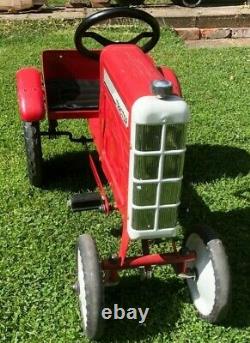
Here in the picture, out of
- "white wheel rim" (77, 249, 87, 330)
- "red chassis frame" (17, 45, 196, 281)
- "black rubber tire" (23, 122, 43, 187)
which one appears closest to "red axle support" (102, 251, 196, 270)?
"red chassis frame" (17, 45, 196, 281)

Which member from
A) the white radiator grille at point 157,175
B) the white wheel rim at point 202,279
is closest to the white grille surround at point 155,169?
the white radiator grille at point 157,175

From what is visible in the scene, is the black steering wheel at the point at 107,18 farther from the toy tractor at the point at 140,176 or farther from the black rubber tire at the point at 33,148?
the black rubber tire at the point at 33,148

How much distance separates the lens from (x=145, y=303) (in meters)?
2.53

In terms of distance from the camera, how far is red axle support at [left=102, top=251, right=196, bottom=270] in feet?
7.59

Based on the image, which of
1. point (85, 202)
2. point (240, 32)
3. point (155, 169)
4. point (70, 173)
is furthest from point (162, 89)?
point (240, 32)

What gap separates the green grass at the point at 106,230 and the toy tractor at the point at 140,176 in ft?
0.51

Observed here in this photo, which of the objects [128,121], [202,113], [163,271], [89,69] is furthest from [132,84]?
[202,113]

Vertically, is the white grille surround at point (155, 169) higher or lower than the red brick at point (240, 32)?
higher

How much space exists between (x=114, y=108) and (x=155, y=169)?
0.56 metres

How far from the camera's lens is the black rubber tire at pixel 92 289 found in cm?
Answer: 215

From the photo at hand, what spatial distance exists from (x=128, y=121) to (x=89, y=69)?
1.61 m

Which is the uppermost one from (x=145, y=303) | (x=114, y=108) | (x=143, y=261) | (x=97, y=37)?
(x=97, y=37)

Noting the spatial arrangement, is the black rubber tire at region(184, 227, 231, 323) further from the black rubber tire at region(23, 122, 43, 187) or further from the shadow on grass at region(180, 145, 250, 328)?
the black rubber tire at region(23, 122, 43, 187)

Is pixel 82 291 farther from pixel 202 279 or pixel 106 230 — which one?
pixel 106 230
